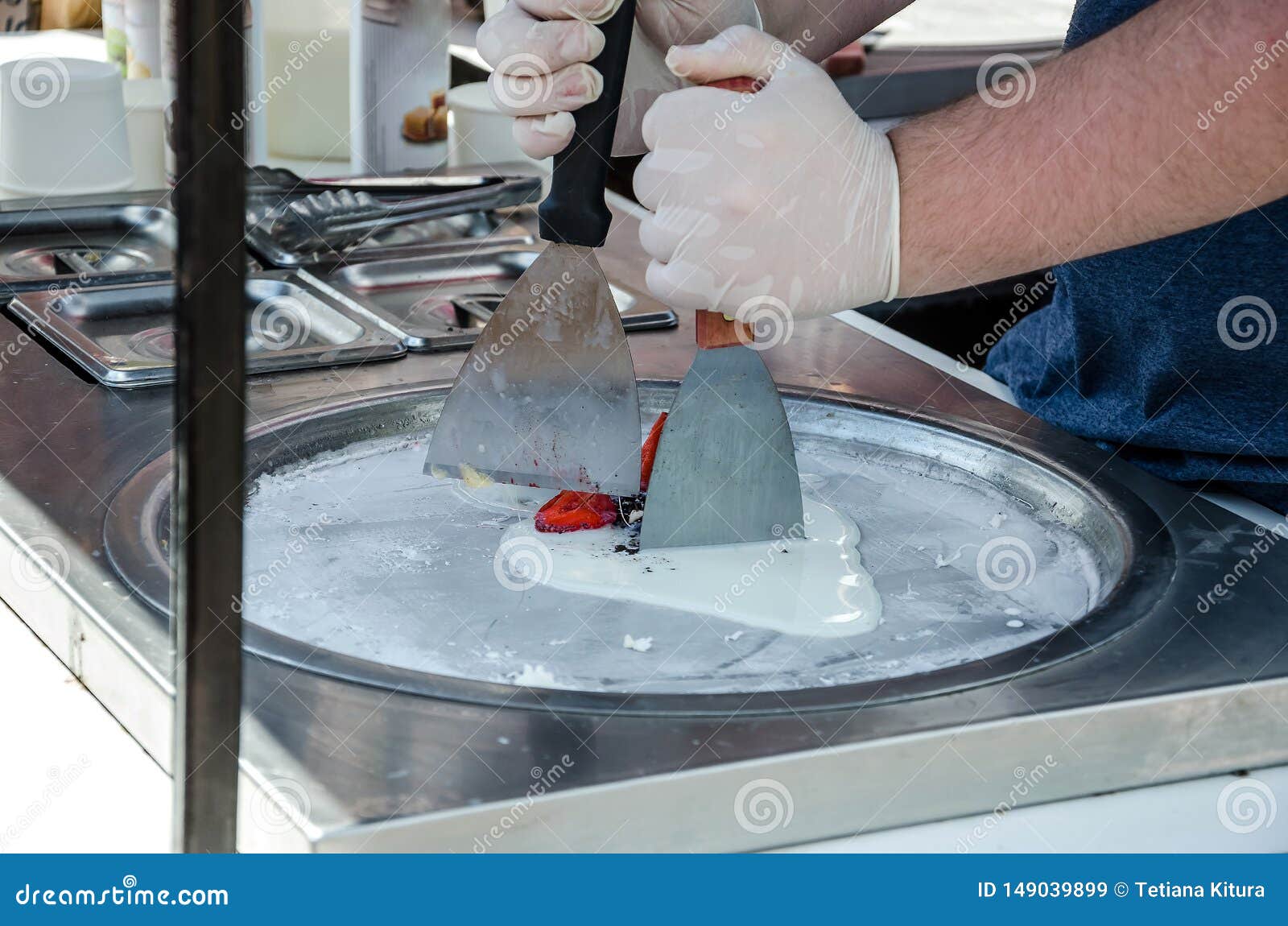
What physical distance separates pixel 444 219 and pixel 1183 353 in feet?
3.56

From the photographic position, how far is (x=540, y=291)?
1.11 meters

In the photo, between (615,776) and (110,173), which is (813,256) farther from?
(110,173)

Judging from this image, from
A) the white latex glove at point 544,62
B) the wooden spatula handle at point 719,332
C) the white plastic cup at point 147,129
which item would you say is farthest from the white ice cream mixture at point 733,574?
the white plastic cup at point 147,129

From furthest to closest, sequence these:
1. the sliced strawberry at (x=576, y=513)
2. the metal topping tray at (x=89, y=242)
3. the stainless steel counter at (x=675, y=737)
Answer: the metal topping tray at (x=89, y=242) → the sliced strawberry at (x=576, y=513) → the stainless steel counter at (x=675, y=737)

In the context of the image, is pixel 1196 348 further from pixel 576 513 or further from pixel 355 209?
pixel 355 209

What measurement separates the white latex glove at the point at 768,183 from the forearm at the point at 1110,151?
0.04 metres

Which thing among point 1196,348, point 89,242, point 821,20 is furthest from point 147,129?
point 1196,348

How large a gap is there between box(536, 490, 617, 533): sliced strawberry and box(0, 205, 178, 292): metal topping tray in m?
0.75

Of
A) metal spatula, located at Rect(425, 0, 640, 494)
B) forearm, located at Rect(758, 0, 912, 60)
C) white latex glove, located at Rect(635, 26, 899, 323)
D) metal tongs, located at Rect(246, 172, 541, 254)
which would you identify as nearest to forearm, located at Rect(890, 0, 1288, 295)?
white latex glove, located at Rect(635, 26, 899, 323)

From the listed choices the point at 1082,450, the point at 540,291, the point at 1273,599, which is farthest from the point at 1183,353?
the point at 540,291

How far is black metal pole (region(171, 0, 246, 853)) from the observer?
1.53ft

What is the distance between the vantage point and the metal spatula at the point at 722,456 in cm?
113

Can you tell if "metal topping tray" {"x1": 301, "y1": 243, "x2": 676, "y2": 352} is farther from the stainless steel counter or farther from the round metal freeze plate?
the stainless steel counter

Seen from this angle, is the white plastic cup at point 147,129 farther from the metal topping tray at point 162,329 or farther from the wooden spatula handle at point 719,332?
the wooden spatula handle at point 719,332
